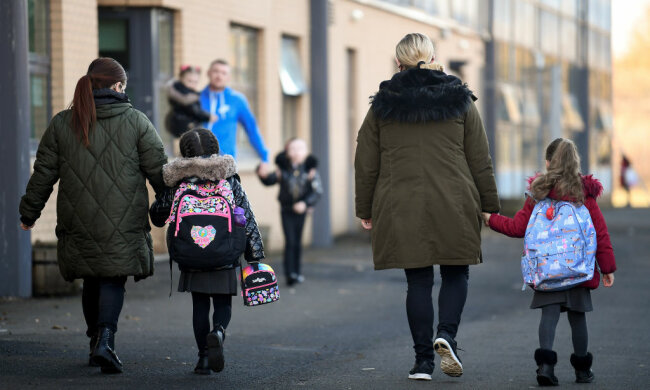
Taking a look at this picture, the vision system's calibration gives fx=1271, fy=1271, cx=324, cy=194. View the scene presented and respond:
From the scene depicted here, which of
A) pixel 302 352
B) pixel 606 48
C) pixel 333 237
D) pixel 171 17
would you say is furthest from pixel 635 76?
pixel 302 352

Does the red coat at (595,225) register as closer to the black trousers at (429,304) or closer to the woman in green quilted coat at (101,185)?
the black trousers at (429,304)

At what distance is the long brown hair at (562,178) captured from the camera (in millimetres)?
6871

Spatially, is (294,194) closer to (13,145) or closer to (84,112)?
(13,145)

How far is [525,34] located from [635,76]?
45172 mm

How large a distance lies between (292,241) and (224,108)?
2.71 metres

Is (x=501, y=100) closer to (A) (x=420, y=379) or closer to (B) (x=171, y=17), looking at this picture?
(B) (x=171, y=17)

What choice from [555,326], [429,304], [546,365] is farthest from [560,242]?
[429,304]

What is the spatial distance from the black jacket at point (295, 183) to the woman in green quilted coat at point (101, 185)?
646cm

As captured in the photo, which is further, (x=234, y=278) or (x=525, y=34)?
(x=525, y=34)

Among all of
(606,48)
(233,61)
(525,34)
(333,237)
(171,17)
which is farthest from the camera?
(606,48)

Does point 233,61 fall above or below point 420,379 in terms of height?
above

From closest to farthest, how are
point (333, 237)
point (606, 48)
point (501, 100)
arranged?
point (333, 237) < point (501, 100) < point (606, 48)

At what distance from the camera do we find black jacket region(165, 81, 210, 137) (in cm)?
1111

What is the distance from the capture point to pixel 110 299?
714 centimetres
